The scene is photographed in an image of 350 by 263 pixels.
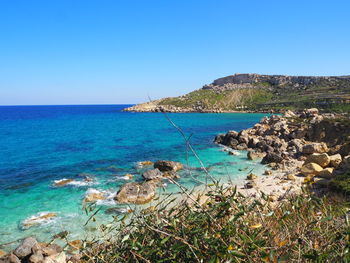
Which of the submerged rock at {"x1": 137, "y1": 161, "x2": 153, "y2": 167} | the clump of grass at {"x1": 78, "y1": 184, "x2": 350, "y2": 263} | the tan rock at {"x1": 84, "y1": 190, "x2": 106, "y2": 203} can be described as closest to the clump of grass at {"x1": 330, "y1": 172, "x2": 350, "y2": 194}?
the clump of grass at {"x1": 78, "y1": 184, "x2": 350, "y2": 263}

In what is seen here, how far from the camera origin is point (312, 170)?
19.6m

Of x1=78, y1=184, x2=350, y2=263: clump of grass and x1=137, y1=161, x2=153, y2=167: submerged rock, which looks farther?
x1=137, y1=161, x2=153, y2=167: submerged rock

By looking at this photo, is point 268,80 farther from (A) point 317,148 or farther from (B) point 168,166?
(B) point 168,166

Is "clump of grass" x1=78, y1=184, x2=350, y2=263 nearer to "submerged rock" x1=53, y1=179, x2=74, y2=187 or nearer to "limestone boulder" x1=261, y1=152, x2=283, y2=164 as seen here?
"submerged rock" x1=53, y1=179, x2=74, y2=187

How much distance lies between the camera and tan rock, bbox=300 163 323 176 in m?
19.3

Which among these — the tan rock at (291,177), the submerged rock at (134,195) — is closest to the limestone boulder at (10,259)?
the submerged rock at (134,195)

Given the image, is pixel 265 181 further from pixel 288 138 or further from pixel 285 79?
pixel 285 79

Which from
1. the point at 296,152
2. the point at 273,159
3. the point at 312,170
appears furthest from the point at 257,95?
the point at 312,170

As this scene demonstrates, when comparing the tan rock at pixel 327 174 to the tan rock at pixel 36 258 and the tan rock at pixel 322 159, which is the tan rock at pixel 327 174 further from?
the tan rock at pixel 36 258

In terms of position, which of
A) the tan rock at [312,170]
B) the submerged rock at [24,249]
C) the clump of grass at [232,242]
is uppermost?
the clump of grass at [232,242]

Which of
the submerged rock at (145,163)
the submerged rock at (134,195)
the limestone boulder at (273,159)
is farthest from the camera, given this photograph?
the submerged rock at (145,163)

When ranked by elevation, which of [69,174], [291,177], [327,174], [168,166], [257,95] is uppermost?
[257,95]

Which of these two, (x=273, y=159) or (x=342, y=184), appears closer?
(x=342, y=184)

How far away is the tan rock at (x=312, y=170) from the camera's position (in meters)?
19.3
